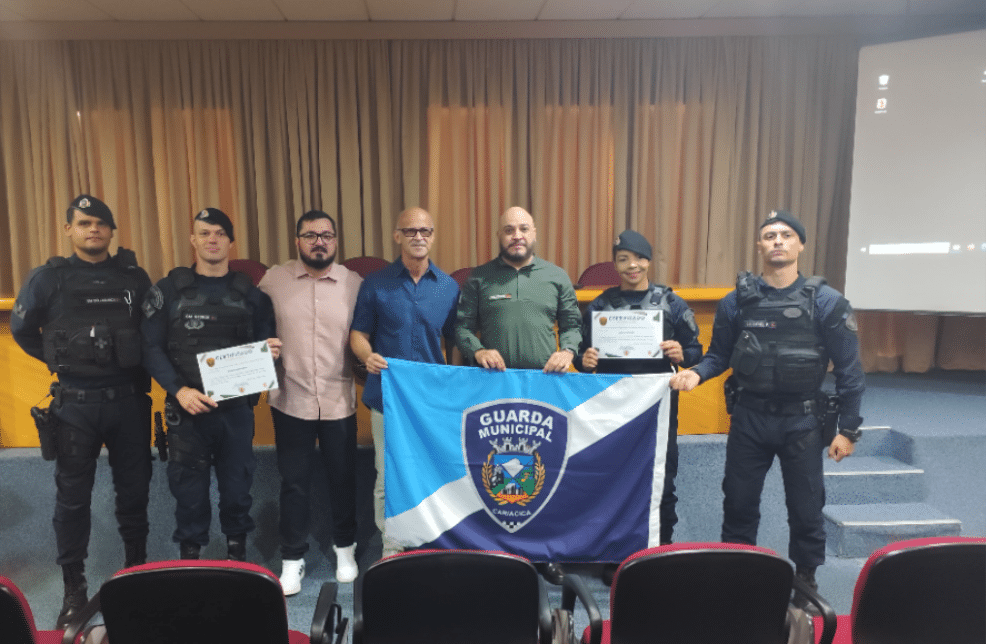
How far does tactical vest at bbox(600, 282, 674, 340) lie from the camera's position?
2.73 meters

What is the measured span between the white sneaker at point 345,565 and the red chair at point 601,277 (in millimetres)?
2508

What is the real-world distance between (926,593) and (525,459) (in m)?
1.48

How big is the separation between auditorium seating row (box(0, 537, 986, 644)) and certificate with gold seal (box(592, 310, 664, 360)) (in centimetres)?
126

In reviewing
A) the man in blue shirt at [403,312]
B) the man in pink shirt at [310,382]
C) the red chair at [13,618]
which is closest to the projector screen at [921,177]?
the man in blue shirt at [403,312]

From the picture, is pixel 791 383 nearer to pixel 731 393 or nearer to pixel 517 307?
pixel 731 393

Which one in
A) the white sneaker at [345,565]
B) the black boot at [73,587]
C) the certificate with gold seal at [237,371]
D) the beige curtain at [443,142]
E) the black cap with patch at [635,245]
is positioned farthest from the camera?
the beige curtain at [443,142]

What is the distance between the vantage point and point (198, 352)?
2564 millimetres

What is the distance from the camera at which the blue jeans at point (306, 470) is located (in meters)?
2.74

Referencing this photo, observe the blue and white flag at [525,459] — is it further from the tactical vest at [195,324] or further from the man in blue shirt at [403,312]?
the tactical vest at [195,324]

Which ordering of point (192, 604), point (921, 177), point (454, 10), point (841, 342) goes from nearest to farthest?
point (192, 604), point (841, 342), point (921, 177), point (454, 10)

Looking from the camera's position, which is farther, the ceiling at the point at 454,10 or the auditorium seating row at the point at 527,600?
the ceiling at the point at 454,10

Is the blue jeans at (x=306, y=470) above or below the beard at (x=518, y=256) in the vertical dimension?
below

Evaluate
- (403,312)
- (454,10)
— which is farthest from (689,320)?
(454,10)

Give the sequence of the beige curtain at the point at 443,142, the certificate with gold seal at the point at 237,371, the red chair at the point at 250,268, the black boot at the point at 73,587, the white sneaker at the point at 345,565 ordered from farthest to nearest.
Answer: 1. the beige curtain at the point at 443,142
2. the red chair at the point at 250,268
3. the white sneaker at the point at 345,565
4. the black boot at the point at 73,587
5. the certificate with gold seal at the point at 237,371
